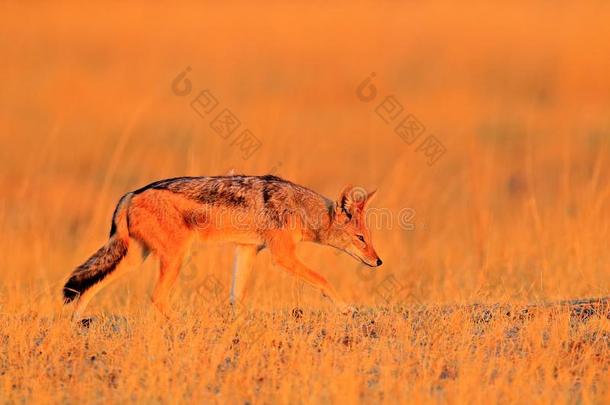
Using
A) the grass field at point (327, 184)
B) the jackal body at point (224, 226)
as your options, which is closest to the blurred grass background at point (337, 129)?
the grass field at point (327, 184)

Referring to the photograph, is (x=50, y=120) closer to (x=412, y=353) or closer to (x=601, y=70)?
(x=601, y=70)

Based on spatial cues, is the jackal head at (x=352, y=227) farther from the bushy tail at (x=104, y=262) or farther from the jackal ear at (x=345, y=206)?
the bushy tail at (x=104, y=262)

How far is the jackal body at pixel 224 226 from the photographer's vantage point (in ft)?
27.2

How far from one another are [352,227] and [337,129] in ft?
30.1

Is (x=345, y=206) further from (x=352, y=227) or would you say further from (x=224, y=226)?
(x=224, y=226)

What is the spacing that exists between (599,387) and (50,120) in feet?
46.2

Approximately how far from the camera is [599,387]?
19.8 ft

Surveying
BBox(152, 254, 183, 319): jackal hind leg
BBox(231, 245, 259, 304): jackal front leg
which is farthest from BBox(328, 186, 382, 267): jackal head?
BBox(152, 254, 183, 319): jackal hind leg

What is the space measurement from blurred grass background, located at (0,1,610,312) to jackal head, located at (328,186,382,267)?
2.11 ft

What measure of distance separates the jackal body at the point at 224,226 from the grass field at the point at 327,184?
382 mm

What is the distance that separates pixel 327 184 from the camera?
53.9ft

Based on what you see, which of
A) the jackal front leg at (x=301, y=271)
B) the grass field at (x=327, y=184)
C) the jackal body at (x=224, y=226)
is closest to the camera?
the grass field at (x=327, y=184)

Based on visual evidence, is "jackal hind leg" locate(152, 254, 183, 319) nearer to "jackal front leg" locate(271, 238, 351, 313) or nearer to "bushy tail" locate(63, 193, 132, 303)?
"bushy tail" locate(63, 193, 132, 303)

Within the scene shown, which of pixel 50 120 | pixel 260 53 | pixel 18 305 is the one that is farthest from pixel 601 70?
pixel 18 305
